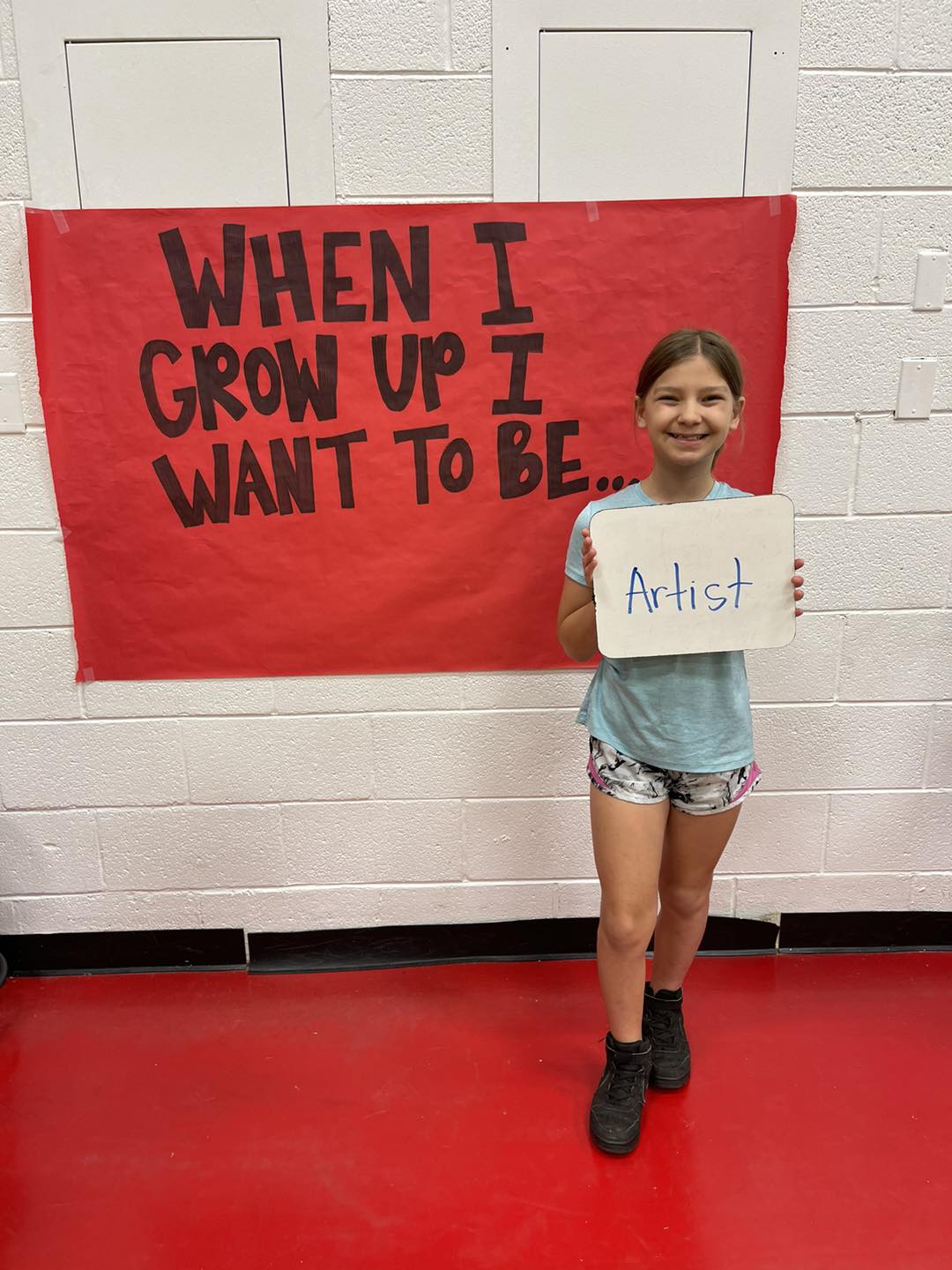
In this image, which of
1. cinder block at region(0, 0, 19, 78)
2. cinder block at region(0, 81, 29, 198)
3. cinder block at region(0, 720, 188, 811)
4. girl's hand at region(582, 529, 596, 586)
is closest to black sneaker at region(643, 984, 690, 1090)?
girl's hand at region(582, 529, 596, 586)

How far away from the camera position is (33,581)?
184 centimetres

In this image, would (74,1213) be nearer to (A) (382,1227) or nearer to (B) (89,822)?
(A) (382,1227)

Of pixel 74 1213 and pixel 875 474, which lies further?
pixel 875 474

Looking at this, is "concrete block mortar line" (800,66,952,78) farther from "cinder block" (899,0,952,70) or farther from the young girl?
the young girl

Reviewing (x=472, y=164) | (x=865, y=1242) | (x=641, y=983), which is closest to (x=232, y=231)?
(x=472, y=164)

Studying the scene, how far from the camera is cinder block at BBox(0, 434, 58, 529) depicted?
1770 millimetres

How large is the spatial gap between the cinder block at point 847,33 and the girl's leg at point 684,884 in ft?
4.52

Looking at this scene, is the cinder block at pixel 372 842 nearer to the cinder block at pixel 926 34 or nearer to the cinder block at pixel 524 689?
the cinder block at pixel 524 689

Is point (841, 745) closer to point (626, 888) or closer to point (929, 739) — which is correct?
point (929, 739)

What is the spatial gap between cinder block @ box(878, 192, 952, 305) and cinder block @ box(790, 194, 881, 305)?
0.8 inches

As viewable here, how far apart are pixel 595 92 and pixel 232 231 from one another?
71cm

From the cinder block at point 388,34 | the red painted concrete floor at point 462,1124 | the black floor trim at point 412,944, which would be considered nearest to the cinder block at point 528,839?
the black floor trim at point 412,944

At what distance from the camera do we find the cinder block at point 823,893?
2064mm

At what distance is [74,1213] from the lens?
1460 mm
